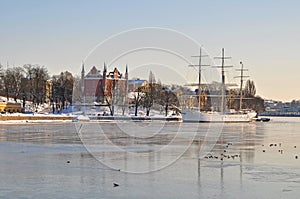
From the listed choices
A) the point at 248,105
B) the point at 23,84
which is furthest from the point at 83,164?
the point at 248,105

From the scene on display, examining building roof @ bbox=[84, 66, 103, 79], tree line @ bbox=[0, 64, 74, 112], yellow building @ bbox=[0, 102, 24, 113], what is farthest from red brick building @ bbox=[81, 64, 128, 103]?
yellow building @ bbox=[0, 102, 24, 113]

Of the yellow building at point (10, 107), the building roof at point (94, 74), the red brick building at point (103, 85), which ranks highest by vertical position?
the building roof at point (94, 74)

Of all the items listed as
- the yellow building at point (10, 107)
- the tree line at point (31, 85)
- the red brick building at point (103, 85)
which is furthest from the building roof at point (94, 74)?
the yellow building at point (10, 107)

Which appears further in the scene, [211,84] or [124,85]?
[211,84]

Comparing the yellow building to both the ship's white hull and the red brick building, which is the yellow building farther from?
the ship's white hull

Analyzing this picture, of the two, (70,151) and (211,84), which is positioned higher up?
(211,84)

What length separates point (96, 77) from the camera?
117312mm

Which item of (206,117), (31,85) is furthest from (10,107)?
(206,117)

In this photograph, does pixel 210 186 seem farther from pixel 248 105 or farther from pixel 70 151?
pixel 248 105

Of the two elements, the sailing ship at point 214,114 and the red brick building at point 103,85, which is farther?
the red brick building at point 103,85

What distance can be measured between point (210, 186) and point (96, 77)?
10740 centimetres

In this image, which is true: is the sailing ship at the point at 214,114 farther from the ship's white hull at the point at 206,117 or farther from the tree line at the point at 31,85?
the tree line at the point at 31,85

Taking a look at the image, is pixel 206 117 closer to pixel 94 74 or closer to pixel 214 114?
pixel 214 114

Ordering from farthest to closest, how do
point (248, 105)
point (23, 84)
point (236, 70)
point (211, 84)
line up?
1. point (248, 105)
2. point (236, 70)
3. point (211, 84)
4. point (23, 84)
